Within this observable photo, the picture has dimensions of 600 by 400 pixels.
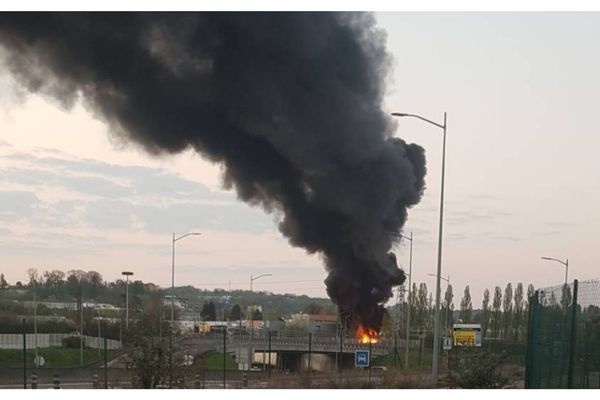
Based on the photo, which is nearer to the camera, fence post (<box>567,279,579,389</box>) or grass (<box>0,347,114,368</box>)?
fence post (<box>567,279,579,389</box>)

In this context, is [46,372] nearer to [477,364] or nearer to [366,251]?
[477,364]

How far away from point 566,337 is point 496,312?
268ft

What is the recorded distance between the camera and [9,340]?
187ft

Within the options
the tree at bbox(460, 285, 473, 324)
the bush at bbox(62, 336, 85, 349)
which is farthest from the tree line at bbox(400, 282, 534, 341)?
the bush at bbox(62, 336, 85, 349)

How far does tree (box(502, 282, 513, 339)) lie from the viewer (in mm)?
90213

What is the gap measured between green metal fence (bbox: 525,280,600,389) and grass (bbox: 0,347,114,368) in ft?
104

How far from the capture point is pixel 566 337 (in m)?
17.0

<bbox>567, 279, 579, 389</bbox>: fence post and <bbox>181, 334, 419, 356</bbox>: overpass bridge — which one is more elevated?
<bbox>567, 279, 579, 389</bbox>: fence post

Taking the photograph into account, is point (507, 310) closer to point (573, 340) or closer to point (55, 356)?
point (55, 356)

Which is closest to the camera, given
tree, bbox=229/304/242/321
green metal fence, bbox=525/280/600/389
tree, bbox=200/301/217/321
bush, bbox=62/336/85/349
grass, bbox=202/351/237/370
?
green metal fence, bbox=525/280/600/389

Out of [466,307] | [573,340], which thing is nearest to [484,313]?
[466,307]

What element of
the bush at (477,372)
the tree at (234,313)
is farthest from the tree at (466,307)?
the bush at (477,372)

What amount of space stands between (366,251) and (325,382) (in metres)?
30.6

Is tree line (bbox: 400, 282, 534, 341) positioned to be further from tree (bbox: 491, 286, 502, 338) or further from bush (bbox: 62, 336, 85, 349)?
bush (bbox: 62, 336, 85, 349)
